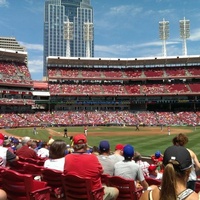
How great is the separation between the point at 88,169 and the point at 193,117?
80056 mm

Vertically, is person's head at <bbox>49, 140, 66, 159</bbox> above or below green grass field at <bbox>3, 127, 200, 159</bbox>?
above

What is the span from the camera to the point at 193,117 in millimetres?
81875

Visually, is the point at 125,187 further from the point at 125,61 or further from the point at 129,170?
the point at 125,61

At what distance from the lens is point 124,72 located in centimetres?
9644

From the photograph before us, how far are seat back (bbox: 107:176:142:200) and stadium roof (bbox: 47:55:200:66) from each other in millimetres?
88443

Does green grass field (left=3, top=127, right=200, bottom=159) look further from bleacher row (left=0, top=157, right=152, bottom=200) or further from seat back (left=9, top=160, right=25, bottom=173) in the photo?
bleacher row (left=0, top=157, right=152, bottom=200)

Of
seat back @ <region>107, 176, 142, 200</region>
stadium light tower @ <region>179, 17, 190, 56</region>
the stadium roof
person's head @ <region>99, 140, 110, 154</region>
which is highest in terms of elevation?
stadium light tower @ <region>179, 17, 190, 56</region>

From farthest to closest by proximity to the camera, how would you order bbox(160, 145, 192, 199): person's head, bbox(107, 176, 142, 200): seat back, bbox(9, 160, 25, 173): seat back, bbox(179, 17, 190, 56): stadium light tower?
bbox(179, 17, 190, 56): stadium light tower, bbox(9, 160, 25, 173): seat back, bbox(107, 176, 142, 200): seat back, bbox(160, 145, 192, 199): person's head

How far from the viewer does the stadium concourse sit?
82.1 m

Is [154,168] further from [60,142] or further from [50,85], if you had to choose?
[50,85]

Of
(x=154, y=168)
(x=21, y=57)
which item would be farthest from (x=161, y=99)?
(x=154, y=168)

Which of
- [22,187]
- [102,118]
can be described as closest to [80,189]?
[22,187]

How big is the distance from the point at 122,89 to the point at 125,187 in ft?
281

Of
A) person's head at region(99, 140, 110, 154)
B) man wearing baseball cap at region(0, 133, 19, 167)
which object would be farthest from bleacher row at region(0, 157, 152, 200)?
man wearing baseball cap at region(0, 133, 19, 167)
